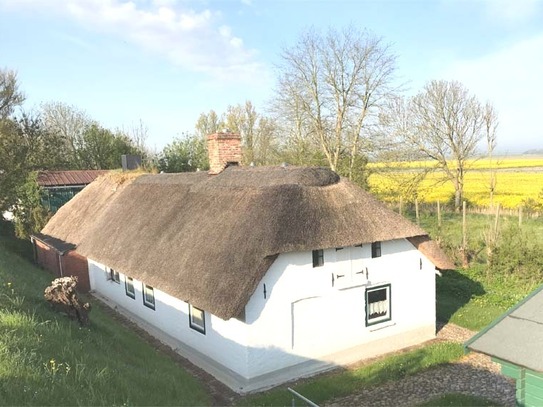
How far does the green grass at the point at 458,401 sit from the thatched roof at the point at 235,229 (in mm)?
3823

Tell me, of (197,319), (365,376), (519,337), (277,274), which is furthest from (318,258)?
(519,337)

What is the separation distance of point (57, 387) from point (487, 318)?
43.1 feet

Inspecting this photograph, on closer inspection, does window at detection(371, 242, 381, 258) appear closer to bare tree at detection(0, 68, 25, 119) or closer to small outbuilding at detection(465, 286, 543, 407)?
small outbuilding at detection(465, 286, 543, 407)

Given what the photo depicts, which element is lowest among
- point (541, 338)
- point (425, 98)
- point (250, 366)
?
point (250, 366)

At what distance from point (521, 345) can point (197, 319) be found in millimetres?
8039

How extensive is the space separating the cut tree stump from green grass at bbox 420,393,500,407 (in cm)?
782

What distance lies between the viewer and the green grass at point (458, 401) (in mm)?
9195

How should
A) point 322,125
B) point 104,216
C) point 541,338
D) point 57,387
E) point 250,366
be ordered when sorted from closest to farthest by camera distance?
1. point 541,338
2. point 57,387
3. point 250,366
4. point 104,216
5. point 322,125

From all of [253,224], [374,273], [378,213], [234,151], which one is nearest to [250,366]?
[253,224]

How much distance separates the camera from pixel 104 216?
17.7 m

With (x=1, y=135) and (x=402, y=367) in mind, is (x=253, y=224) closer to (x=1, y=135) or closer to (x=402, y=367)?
(x=402, y=367)

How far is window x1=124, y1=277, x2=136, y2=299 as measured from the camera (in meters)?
14.7

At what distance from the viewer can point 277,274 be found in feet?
33.9

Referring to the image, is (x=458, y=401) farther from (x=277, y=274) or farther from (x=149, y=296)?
(x=149, y=296)
